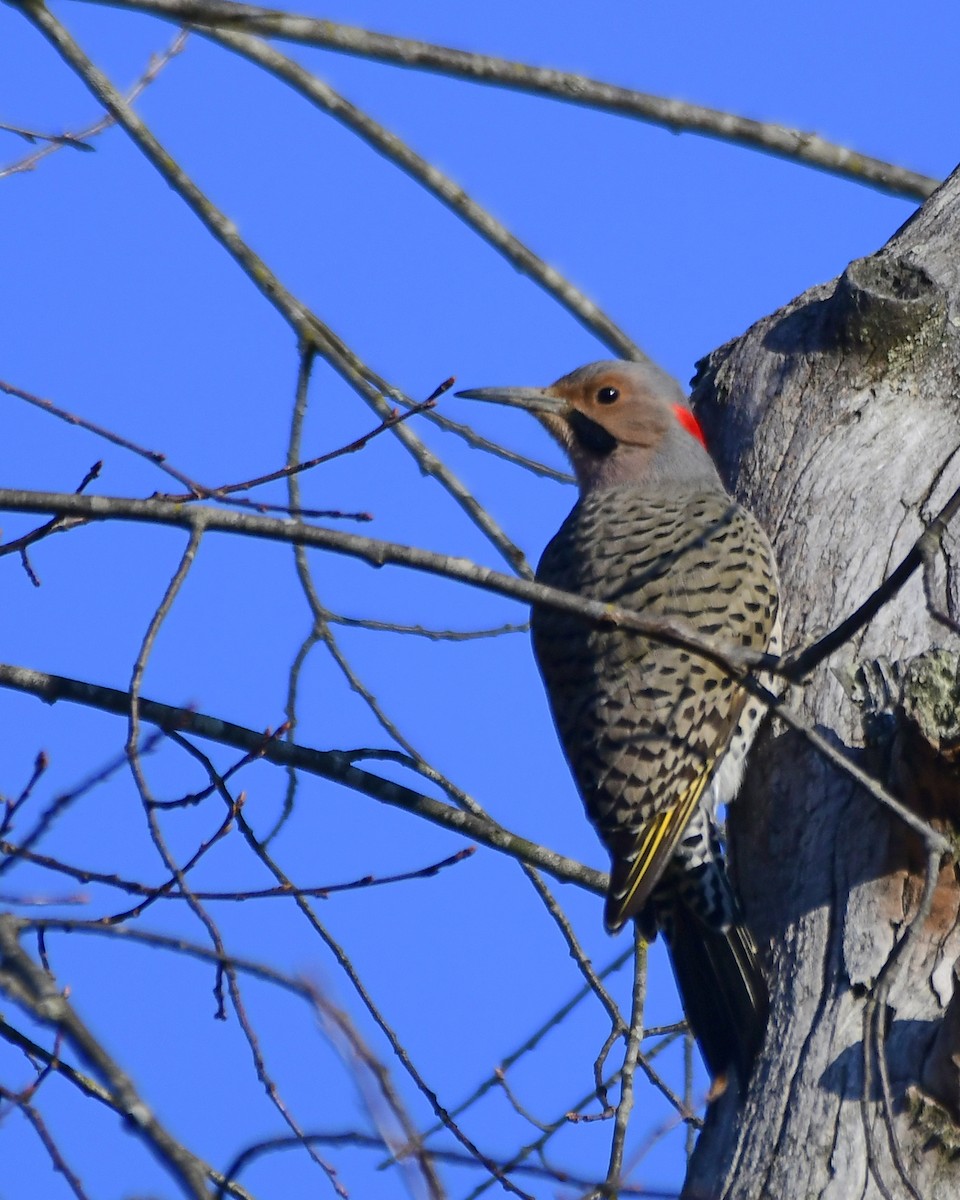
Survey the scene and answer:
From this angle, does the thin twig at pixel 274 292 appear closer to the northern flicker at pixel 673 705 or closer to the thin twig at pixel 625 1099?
the northern flicker at pixel 673 705

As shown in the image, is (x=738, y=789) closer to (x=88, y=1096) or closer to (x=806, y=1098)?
(x=806, y=1098)

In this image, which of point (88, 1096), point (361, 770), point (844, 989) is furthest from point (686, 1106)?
point (88, 1096)

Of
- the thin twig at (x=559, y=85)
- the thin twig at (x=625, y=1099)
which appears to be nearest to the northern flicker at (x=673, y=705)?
the thin twig at (x=625, y=1099)

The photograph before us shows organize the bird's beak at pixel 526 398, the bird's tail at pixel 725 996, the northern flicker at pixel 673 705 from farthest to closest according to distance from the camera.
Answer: the bird's beak at pixel 526 398 → the northern flicker at pixel 673 705 → the bird's tail at pixel 725 996

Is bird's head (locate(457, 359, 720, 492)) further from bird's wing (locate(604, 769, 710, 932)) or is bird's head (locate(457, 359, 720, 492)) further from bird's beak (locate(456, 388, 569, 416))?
bird's wing (locate(604, 769, 710, 932))

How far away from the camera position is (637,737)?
443 cm

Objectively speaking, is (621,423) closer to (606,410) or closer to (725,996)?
(606,410)

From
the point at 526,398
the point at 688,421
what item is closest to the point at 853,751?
the point at 688,421

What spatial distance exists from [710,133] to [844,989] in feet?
7.50

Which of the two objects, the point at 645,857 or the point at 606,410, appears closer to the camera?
the point at 645,857

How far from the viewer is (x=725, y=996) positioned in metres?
3.86

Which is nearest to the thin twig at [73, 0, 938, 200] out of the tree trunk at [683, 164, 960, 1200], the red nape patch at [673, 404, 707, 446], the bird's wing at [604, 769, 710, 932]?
the tree trunk at [683, 164, 960, 1200]

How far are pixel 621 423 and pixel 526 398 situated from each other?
1.24 feet

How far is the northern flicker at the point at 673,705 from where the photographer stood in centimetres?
400
